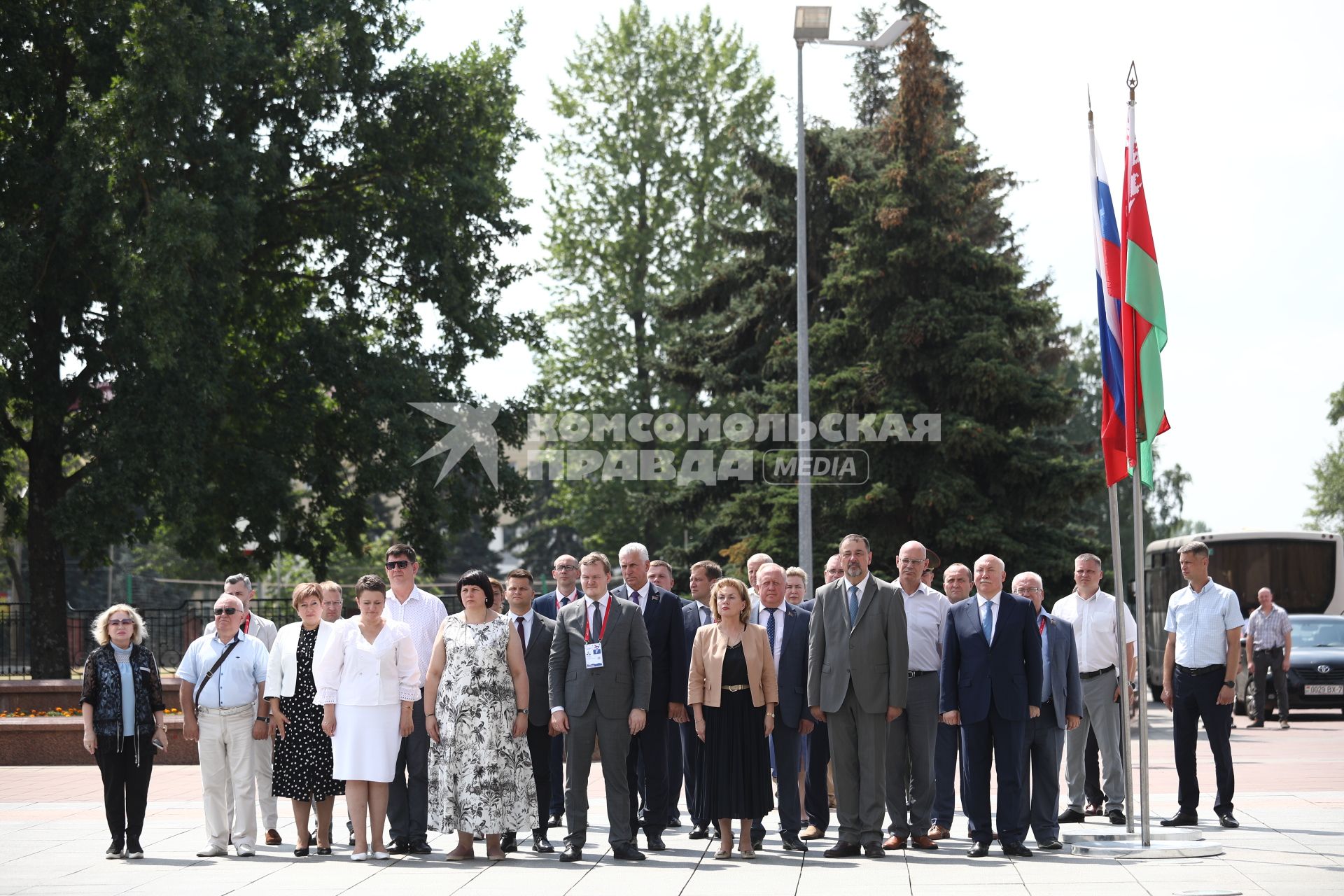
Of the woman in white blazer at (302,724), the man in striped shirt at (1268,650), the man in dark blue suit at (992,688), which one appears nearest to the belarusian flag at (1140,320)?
the man in dark blue suit at (992,688)

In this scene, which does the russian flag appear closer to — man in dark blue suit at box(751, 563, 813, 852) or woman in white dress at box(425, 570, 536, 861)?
man in dark blue suit at box(751, 563, 813, 852)

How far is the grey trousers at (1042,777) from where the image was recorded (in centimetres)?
1052

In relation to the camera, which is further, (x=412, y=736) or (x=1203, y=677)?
(x=1203, y=677)

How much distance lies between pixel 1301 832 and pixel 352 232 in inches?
806

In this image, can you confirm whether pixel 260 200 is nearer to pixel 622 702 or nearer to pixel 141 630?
pixel 141 630

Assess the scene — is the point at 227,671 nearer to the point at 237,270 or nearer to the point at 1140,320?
the point at 1140,320

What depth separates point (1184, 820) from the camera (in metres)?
11.2

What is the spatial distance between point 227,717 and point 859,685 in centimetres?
464

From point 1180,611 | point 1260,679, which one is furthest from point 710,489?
point 1180,611

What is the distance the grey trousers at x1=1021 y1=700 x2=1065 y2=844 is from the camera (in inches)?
414

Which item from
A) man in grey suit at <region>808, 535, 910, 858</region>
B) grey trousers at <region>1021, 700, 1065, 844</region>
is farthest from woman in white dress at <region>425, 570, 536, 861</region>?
grey trousers at <region>1021, 700, 1065, 844</region>

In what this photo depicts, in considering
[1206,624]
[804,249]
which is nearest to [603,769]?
[1206,624]

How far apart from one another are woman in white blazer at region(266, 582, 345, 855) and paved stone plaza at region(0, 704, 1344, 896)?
0.38 m

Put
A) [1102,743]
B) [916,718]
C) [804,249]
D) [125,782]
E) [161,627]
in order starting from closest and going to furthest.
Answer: [916,718] → [125,782] → [1102,743] → [804,249] → [161,627]
